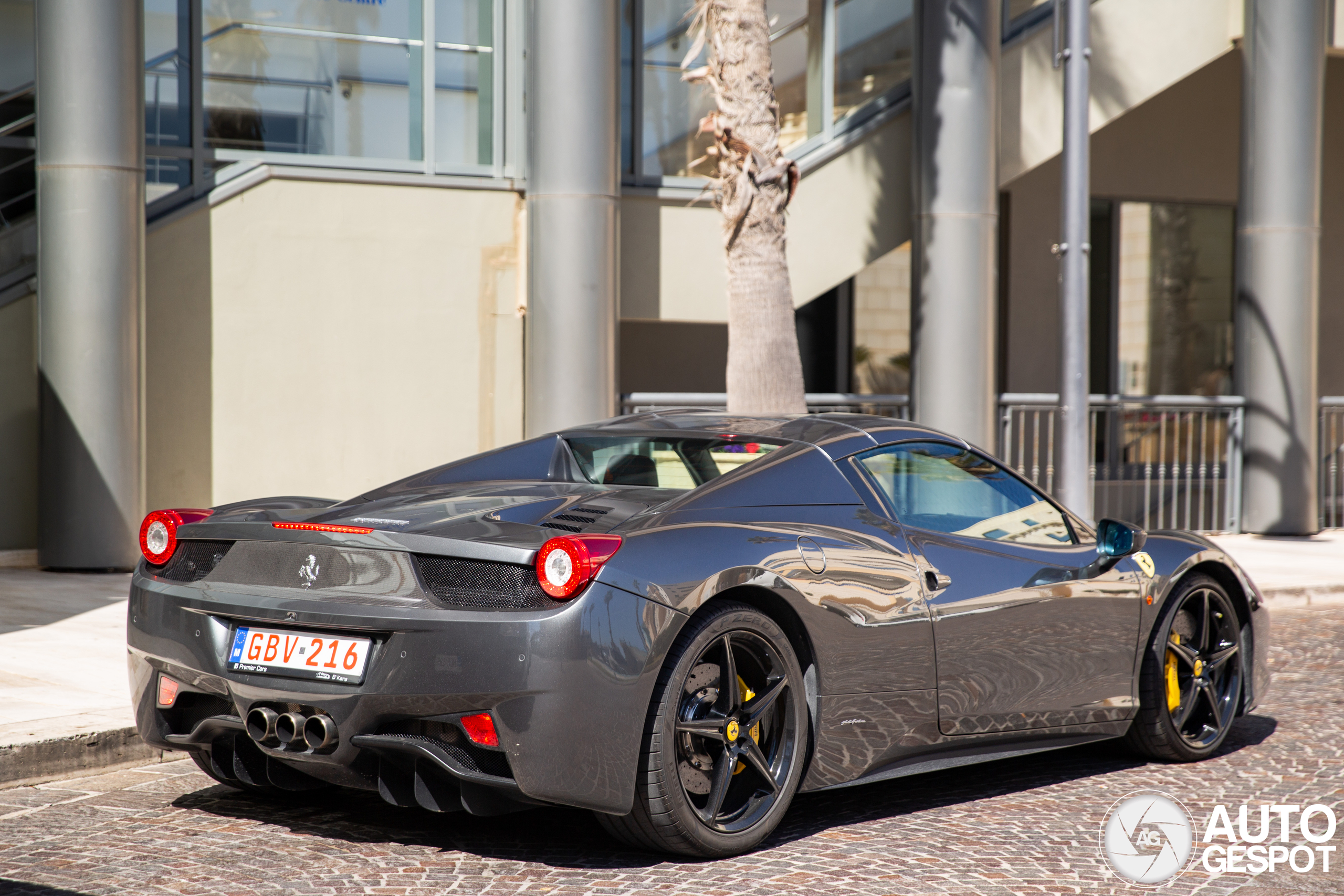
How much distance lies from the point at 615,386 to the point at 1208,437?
6338mm

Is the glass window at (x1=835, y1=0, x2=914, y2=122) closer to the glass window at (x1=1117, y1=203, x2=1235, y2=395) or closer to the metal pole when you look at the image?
the metal pole

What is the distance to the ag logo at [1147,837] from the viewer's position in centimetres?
411

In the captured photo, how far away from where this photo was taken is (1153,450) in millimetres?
14680

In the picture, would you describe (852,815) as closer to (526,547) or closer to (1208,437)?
(526,547)

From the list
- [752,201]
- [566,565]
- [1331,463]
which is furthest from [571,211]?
[1331,463]

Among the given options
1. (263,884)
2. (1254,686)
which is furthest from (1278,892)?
(263,884)

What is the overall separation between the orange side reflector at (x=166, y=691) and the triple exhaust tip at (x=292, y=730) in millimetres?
374

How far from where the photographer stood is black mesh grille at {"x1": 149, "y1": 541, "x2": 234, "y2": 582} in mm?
4215

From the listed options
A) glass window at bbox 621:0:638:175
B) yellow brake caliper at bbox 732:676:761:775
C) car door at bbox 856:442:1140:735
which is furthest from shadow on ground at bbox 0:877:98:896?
glass window at bbox 621:0:638:175

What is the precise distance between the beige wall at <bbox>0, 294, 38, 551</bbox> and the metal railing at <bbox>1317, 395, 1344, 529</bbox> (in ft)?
39.0

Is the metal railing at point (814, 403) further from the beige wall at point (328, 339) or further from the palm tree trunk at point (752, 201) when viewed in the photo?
the palm tree trunk at point (752, 201)

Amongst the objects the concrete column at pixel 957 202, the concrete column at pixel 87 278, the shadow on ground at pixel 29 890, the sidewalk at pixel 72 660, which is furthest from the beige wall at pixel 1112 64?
the shadow on ground at pixel 29 890

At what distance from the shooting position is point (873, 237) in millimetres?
13469

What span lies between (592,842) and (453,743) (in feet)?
2.29
